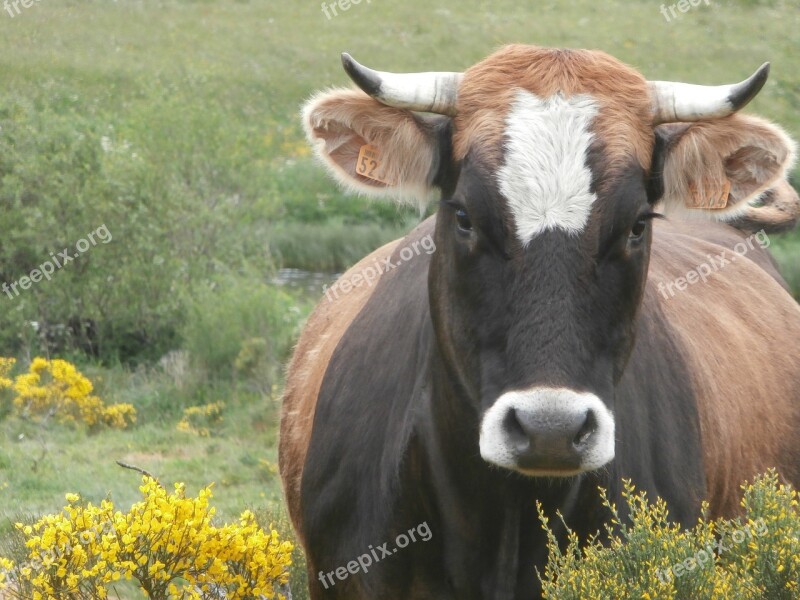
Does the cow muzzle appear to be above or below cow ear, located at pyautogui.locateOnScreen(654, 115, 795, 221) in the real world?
below

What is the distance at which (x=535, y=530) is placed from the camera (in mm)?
3854

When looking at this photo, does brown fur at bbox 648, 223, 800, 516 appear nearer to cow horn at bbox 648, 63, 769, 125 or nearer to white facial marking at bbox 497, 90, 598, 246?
cow horn at bbox 648, 63, 769, 125

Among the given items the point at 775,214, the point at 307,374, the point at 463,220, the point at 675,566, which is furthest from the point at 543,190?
the point at 775,214

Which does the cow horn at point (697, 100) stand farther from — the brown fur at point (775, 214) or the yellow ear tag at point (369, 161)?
the brown fur at point (775, 214)

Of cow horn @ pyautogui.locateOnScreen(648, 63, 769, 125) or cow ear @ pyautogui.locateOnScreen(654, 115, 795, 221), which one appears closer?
cow horn @ pyautogui.locateOnScreen(648, 63, 769, 125)

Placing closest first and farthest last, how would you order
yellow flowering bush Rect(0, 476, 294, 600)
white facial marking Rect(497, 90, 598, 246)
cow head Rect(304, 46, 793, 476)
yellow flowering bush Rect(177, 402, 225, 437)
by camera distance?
cow head Rect(304, 46, 793, 476) → white facial marking Rect(497, 90, 598, 246) → yellow flowering bush Rect(0, 476, 294, 600) → yellow flowering bush Rect(177, 402, 225, 437)

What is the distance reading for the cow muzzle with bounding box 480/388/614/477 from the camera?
3.19 meters

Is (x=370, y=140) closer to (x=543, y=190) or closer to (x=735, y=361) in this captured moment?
(x=543, y=190)

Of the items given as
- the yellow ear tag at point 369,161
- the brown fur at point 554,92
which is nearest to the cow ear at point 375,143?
the yellow ear tag at point 369,161

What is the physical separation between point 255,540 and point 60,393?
5.78 meters

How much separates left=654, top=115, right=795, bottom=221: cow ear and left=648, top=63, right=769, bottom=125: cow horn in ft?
0.24

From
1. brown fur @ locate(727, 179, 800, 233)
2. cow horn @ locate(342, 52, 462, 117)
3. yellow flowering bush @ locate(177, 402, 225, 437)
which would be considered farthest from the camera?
yellow flowering bush @ locate(177, 402, 225, 437)

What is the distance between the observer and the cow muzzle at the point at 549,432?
3.19 metres

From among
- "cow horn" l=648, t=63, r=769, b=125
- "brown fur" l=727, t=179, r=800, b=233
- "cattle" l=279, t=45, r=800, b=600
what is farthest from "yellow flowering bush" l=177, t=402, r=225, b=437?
"cow horn" l=648, t=63, r=769, b=125
